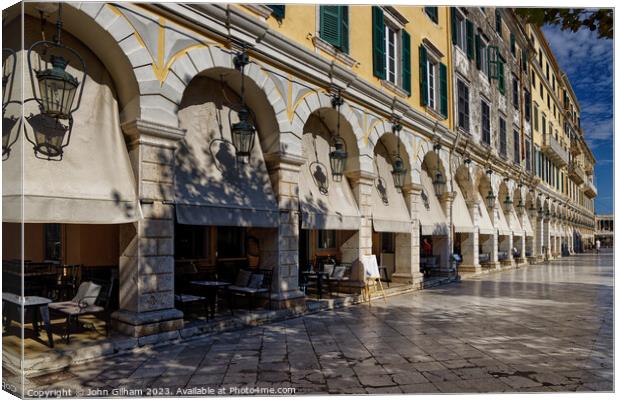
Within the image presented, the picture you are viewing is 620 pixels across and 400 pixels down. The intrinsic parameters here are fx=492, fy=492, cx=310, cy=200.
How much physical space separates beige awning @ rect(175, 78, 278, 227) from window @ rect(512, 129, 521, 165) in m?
17.8

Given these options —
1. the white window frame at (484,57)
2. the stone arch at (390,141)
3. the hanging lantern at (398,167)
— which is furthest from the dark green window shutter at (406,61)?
the white window frame at (484,57)

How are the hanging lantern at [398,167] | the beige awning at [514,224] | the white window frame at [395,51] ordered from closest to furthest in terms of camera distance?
the white window frame at [395,51], the hanging lantern at [398,167], the beige awning at [514,224]

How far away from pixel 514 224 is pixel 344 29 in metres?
16.7

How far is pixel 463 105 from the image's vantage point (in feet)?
57.1

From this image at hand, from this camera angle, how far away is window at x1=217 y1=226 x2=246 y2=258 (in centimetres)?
1214

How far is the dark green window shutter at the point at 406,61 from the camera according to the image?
13.2 metres

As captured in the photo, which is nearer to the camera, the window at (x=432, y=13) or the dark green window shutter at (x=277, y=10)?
the dark green window shutter at (x=277, y=10)

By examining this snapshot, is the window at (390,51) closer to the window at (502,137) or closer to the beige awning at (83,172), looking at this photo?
the beige awning at (83,172)

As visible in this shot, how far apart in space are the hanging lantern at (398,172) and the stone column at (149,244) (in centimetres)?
724

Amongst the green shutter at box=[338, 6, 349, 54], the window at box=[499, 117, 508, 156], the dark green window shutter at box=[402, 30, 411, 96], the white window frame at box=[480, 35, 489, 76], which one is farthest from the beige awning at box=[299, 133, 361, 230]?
the window at box=[499, 117, 508, 156]

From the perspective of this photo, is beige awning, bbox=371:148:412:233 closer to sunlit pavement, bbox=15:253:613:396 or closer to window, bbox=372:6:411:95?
window, bbox=372:6:411:95

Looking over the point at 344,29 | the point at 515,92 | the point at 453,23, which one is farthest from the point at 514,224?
the point at 344,29

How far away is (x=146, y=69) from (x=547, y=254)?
2839cm

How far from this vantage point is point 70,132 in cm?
621
